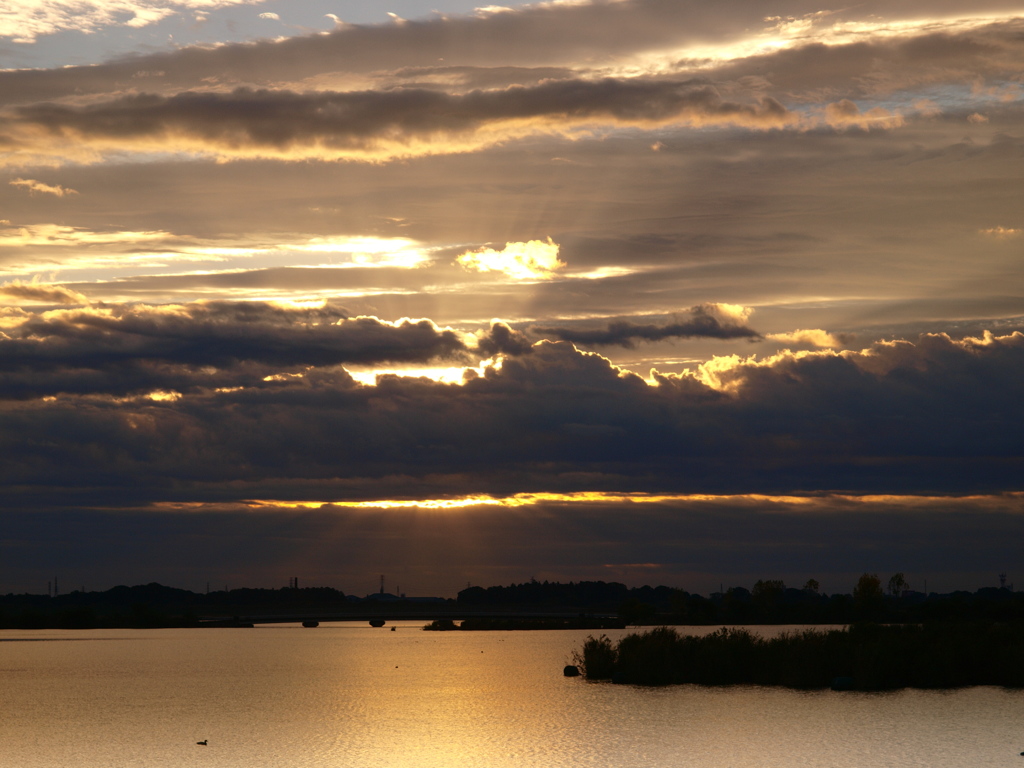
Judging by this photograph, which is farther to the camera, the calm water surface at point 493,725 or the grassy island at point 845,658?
the grassy island at point 845,658

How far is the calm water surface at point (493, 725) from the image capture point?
6175 cm

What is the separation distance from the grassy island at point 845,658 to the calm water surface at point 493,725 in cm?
209

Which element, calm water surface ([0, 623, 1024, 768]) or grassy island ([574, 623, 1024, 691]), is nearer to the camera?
calm water surface ([0, 623, 1024, 768])

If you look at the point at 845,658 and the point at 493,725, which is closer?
the point at 493,725

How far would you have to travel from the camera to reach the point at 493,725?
79938 millimetres

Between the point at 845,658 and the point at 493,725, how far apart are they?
30.9 metres

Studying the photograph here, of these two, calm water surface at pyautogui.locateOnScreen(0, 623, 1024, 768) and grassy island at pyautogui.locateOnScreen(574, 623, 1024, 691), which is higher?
grassy island at pyautogui.locateOnScreen(574, 623, 1024, 691)

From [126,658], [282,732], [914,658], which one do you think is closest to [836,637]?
[914,658]

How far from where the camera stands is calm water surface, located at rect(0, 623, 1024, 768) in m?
61.8

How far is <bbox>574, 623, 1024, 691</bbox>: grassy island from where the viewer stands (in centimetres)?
9006

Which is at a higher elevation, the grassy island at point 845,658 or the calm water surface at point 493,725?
the grassy island at point 845,658

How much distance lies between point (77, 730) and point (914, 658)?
210 feet

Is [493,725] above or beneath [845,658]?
beneath

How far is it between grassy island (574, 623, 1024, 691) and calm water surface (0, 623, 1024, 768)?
82.2 inches
